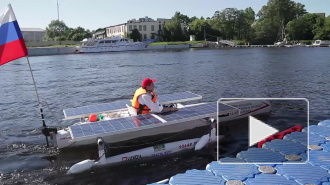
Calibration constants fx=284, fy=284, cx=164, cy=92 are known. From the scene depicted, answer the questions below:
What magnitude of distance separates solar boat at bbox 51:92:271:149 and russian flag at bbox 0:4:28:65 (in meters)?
3.25

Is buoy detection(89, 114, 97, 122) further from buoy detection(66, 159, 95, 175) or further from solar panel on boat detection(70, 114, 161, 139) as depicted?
buoy detection(66, 159, 95, 175)

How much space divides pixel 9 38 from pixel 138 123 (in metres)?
5.42

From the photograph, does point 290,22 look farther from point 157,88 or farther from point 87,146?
point 87,146

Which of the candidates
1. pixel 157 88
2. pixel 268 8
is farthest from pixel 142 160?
pixel 268 8

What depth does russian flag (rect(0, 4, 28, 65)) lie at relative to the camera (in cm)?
973

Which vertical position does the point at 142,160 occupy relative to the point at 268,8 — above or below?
below

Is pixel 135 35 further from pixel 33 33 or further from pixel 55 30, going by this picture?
pixel 33 33

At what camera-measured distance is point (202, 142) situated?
1162cm

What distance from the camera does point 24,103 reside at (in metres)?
21.9

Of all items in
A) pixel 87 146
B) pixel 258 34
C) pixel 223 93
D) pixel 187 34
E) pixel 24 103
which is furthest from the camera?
pixel 187 34

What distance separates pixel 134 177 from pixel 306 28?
109 meters

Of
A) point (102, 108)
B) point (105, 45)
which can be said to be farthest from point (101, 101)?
point (105, 45)

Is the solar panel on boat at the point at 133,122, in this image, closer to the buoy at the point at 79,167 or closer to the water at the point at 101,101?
the buoy at the point at 79,167

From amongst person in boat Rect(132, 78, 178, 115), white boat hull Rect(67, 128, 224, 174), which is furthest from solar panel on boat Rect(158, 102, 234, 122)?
white boat hull Rect(67, 128, 224, 174)
